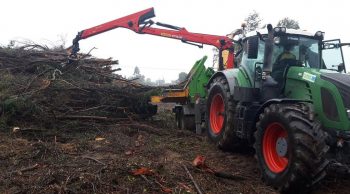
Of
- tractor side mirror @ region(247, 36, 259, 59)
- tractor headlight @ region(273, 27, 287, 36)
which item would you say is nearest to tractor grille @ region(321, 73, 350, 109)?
tractor headlight @ region(273, 27, 287, 36)

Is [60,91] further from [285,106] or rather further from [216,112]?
[285,106]

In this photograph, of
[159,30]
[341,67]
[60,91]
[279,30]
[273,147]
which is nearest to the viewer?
[273,147]

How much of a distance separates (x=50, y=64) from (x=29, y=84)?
1737mm

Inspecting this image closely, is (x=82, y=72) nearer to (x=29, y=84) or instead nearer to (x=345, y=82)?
(x=29, y=84)

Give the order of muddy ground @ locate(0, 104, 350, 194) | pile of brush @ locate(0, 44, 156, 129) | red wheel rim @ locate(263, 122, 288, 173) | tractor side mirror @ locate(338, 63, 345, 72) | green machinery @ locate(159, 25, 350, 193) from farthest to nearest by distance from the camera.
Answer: pile of brush @ locate(0, 44, 156, 129), tractor side mirror @ locate(338, 63, 345, 72), red wheel rim @ locate(263, 122, 288, 173), muddy ground @ locate(0, 104, 350, 194), green machinery @ locate(159, 25, 350, 193)

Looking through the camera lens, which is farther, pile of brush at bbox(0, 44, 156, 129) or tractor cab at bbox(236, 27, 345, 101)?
pile of brush at bbox(0, 44, 156, 129)

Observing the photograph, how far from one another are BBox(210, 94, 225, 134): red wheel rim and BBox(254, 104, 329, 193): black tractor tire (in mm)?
2426

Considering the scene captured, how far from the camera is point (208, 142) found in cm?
890

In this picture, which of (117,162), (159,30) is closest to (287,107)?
(117,162)

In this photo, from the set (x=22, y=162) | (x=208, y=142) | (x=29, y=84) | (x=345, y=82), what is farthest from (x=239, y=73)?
(x=29, y=84)

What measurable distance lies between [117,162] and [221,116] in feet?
9.80

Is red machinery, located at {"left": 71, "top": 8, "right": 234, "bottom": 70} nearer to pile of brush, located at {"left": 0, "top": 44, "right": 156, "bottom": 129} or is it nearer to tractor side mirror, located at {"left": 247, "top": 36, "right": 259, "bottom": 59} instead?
pile of brush, located at {"left": 0, "top": 44, "right": 156, "bottom": 129}

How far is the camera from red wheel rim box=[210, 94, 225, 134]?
8773 millimetres

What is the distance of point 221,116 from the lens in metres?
8.79
